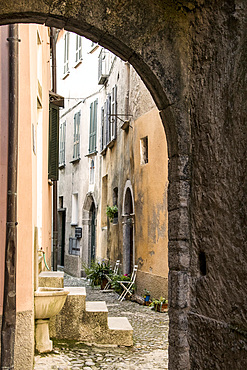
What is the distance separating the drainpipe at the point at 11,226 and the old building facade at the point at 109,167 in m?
5.06

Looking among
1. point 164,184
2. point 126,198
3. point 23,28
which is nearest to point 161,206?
point 164,184

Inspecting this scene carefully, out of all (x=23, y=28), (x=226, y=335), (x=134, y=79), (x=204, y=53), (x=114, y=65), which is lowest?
(x=226, y=335)

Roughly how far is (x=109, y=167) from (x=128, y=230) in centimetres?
320

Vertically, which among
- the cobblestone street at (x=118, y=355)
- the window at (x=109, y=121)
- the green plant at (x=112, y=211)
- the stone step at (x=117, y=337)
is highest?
the window at (x=109, y=121)

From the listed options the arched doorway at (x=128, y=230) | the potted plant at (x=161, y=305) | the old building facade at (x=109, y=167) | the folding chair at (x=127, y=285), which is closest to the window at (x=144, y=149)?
the old building facade at (x=109, y=167)

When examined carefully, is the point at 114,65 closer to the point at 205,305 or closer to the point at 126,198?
the point at 126,198

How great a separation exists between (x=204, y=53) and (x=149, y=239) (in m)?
7.33

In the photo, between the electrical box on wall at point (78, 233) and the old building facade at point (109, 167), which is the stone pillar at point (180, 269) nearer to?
the old building facade at point (109, 167)

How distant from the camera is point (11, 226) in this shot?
5.08 metres

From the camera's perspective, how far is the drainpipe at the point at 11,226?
16.3 ft

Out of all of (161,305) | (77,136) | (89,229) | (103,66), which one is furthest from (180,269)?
(77,136)

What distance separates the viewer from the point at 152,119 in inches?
431

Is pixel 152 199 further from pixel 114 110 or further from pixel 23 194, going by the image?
pixel 23 194

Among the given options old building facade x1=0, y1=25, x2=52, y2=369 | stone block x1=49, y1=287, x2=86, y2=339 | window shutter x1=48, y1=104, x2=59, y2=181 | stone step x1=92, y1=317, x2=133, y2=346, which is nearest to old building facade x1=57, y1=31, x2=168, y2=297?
window shutter x1=48, y1=104, x2=59, y2=181
